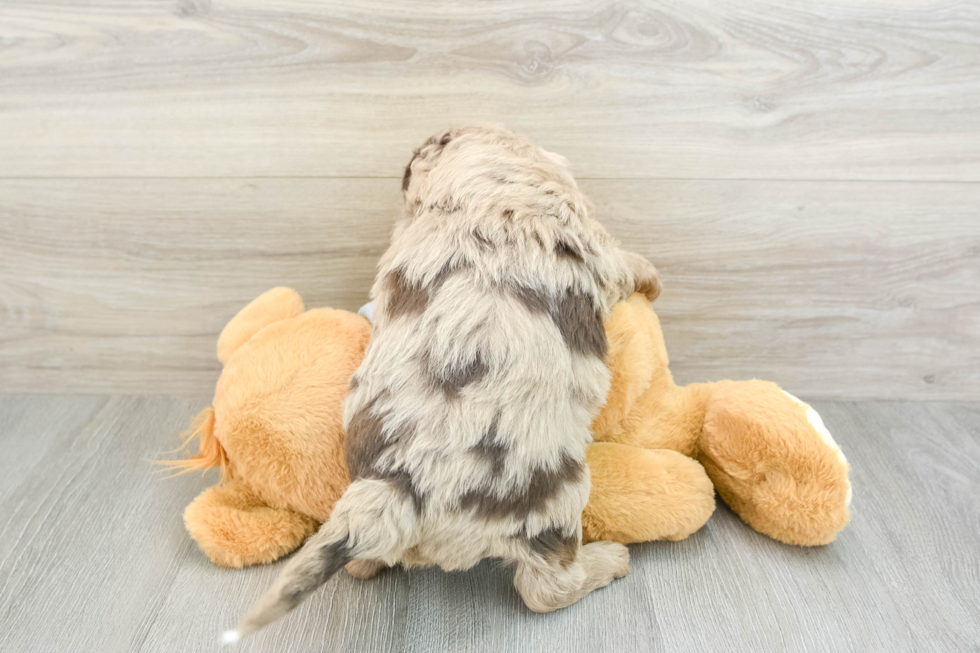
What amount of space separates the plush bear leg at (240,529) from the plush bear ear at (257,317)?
0.21m

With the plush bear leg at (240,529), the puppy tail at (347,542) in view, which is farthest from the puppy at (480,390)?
the plush bear leg at (240,529)

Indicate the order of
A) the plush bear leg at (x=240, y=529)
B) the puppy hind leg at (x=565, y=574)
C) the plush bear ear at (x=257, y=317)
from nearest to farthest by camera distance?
the puppy hind leg at (x=565, y=574)
the plush bear leg at (x=240, y=529)
the plush bear ear at (x=257, y=317)

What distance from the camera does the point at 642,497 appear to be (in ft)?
2.67

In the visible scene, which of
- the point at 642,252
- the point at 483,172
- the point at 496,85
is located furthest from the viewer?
→ the point at 642,252

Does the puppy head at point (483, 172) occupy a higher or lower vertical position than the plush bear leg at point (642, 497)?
higher

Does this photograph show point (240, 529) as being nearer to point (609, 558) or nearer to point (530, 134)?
point (609, 558)

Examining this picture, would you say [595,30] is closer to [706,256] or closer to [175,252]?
[706,256]

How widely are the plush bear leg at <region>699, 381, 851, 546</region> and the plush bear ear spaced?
2.01ft

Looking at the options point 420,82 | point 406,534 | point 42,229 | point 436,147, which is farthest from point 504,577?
point 42,229

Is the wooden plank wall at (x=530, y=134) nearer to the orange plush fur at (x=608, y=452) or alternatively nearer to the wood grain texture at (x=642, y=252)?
the wood grain texture at (x=642, y=252)

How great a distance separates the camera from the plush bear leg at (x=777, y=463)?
816mm

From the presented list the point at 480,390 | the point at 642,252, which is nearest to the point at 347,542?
the point at 480,390

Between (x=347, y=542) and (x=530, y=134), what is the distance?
2.11 ft

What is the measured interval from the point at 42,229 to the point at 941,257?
147 cm
